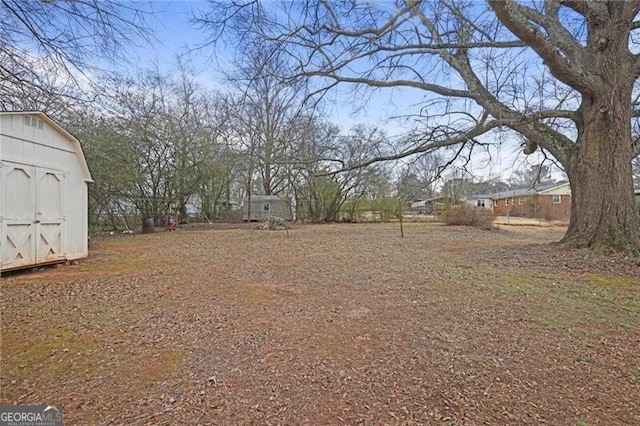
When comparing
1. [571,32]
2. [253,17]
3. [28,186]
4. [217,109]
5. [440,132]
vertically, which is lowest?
[28,186]

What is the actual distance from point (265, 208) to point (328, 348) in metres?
19.6

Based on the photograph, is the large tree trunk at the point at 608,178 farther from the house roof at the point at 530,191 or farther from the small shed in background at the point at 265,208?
the house roof at the point at 530,191

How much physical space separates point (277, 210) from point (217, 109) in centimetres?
714

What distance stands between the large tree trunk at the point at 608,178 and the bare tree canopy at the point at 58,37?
780cm

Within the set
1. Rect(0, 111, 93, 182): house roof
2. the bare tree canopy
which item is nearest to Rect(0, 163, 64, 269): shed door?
Rect(0, 111, 93, 182): house roof

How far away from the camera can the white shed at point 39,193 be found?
17.1ft

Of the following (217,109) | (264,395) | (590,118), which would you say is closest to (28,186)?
(264,395)

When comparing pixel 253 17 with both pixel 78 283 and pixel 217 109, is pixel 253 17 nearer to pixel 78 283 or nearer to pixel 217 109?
pixel 78 283

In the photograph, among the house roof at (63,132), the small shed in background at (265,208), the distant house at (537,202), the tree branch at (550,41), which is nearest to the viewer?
the house roof at (63,132)

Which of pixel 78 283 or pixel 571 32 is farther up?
pixel 571 32

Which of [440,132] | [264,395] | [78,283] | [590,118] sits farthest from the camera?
[440,132]

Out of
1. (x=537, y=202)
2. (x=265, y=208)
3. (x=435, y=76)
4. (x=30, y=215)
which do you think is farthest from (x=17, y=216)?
(x=537, y=202)

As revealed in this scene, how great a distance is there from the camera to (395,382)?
2.20 m

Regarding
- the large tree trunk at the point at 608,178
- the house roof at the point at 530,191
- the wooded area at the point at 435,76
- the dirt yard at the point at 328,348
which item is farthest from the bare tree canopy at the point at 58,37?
the house roof at the point at 530,191
